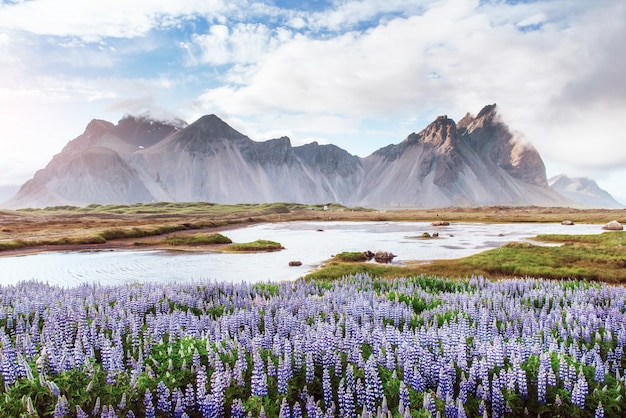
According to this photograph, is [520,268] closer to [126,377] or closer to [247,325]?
[247,325]

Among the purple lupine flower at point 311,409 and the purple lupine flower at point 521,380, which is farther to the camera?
the purple lupine flower at point 521,380

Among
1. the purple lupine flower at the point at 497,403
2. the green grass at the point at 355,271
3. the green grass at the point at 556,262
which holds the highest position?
the purple lupine flower at the point at 497,403

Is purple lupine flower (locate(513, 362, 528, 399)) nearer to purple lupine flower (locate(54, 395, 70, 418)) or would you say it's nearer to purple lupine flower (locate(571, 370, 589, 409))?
purple lupine flower (locate(571, 370, 589, 409))

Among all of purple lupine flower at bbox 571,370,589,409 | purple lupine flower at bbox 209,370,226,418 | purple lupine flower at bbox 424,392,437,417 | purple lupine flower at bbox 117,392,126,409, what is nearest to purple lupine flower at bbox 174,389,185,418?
purple lupine flower at bbox 209,370,226,418

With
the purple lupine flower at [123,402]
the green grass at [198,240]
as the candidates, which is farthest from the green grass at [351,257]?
the purple lupine flower at [123,402]

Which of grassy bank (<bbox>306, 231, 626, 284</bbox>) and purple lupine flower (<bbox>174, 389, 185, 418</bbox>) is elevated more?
purple lupine flower (<bbox>174, 389, 185, 418</bbox>)

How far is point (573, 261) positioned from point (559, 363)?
33.4 meters

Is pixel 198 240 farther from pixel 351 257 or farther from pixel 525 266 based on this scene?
pixel 525 266

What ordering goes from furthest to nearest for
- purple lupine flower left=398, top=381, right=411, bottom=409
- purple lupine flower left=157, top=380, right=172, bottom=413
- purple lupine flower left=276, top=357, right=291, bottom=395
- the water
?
the water → purple lupine flower left=276, top=357, right=291, bottom=395 → purple lupine flower left=157, top=380, right=172, bottom=413 → purple lupine flower left=398, top=381, right=411, bottom=409

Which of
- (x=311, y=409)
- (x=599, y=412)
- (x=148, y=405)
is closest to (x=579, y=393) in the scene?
(x=599, y=412)

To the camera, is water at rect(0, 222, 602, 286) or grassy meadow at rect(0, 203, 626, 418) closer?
grassy meadow at rect(0, 203, 626, 418)

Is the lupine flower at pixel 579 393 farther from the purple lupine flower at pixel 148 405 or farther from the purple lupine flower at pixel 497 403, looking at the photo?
the purple lupine flower at pixel 148 405

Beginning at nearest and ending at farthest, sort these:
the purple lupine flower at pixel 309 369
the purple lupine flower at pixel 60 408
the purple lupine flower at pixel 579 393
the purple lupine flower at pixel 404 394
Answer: the purple lupine flower at pixel 60 408 < the purple lupine flower at pixel 404 394 < the purple lupine flower at pixel 579 393 < the purple lupine flower at pixel 309 369

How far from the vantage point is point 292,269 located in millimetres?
39062
